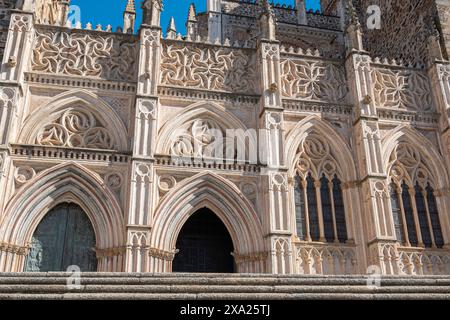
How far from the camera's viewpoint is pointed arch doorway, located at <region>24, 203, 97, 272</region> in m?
12.4

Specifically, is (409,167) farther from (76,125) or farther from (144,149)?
(76,125)

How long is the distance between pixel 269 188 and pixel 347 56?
5.82 m

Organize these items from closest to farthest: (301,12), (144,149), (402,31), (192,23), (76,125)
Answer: (144,149), (76,125), (402,31), (192,23), (301,12)

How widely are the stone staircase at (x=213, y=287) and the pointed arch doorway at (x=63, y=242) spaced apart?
7.37 meters

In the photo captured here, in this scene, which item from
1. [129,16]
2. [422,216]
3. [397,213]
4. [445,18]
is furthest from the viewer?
[129,16]

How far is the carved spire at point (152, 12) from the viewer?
15.4 m

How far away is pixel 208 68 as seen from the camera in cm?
1554

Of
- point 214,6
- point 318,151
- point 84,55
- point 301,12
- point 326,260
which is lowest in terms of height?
point 326,260

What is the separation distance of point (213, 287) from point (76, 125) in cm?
976

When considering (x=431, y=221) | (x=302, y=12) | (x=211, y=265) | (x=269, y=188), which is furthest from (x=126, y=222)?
(x=302, y=12)

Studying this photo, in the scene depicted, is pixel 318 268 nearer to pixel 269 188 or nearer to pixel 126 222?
pixel 269 188

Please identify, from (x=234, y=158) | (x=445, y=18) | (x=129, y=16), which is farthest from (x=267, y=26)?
(x=129, y=16)
